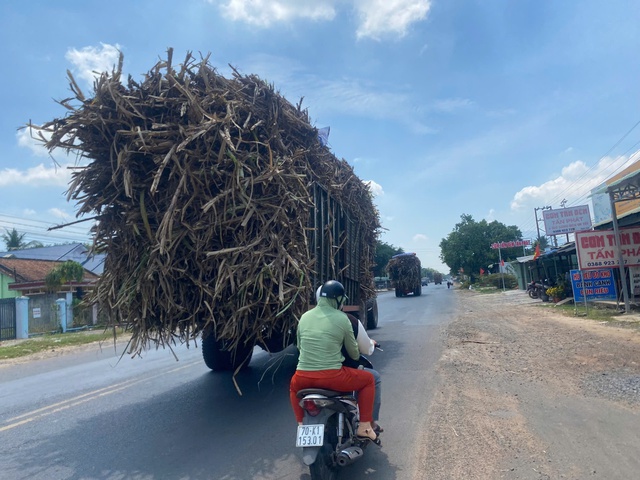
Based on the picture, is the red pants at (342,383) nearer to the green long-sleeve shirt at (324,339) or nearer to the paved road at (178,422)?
the green long-sleeve shirt at (324,339)

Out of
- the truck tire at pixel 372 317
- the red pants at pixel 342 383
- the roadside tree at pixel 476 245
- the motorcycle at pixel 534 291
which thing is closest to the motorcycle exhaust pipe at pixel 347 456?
the red pants at pixel 342 383

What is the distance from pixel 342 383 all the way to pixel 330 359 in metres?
0.21

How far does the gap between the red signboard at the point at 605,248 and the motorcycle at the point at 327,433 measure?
1270 centimetres

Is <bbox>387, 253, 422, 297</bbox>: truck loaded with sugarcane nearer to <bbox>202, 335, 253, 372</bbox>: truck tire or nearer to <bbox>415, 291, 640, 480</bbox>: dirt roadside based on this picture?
<bbox>415, 291, 640, 480</bbox>: dirt roadside

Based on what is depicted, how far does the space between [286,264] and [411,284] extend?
105ft

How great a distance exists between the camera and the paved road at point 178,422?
13.9 ft

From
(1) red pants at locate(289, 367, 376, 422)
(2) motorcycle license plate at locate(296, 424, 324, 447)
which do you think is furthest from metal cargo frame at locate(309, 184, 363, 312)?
(2) motorcycle license plate at locate(296, 424, 324, 447)

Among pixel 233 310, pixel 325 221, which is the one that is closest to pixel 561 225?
pixel 325 221

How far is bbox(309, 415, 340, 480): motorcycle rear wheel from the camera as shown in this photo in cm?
346

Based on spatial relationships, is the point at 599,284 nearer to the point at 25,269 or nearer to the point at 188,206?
the point at 188,206

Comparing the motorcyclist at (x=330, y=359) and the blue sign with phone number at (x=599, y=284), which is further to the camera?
the blue sign with phone number at (x=599, y=284)

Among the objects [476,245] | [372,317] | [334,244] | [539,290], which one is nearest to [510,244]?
[476,245]

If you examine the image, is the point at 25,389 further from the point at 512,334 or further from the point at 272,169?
the point at 512,334

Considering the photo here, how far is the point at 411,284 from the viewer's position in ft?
119
